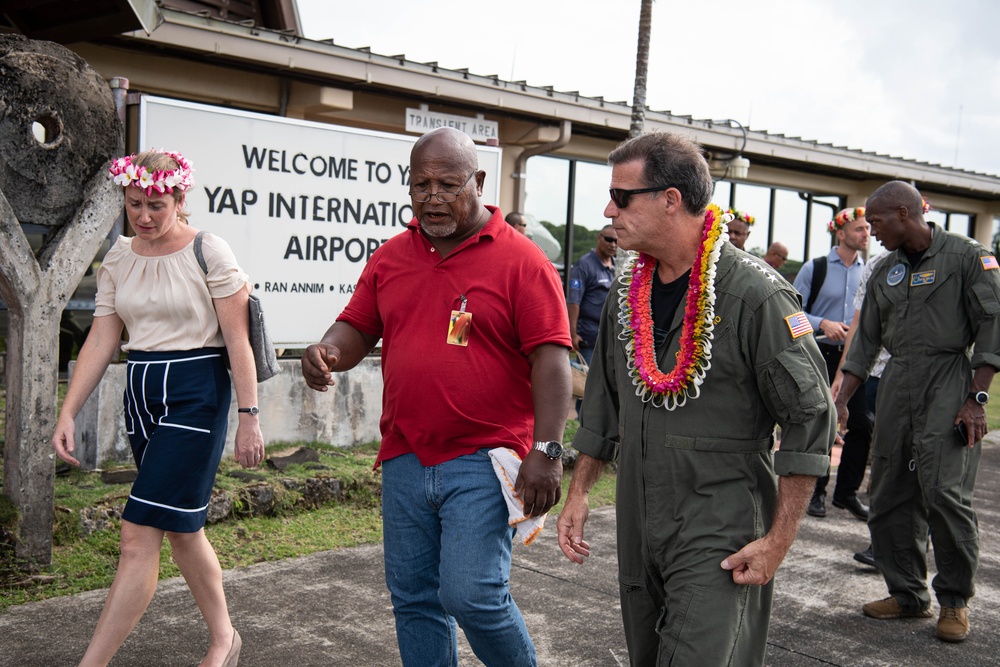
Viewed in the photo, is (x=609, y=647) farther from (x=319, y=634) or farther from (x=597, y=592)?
(x=319, y=634)

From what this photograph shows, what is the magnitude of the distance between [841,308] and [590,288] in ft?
6.82

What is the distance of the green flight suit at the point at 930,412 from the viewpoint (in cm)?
484

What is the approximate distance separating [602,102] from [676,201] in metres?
8.96

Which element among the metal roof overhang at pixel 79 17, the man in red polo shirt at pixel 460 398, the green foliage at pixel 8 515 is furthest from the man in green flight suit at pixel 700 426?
the metal roof overhang at pixel 79 17

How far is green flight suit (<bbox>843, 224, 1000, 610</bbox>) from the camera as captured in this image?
4836mm

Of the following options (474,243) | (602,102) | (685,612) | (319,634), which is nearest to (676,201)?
(474,243)

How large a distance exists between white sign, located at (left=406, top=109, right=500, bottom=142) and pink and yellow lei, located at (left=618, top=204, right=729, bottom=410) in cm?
709

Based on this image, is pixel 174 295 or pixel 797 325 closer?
pixel 797 325

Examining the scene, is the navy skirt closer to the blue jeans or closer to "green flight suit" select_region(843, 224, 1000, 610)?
the blue jeans

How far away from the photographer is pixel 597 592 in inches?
206

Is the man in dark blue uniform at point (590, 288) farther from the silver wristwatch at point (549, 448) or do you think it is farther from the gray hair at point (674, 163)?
the gray hair at point (674, 163)

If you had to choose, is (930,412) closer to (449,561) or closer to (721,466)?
(721,466)

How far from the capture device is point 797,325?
2793mm

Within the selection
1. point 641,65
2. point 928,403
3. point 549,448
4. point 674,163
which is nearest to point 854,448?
point 928,403
